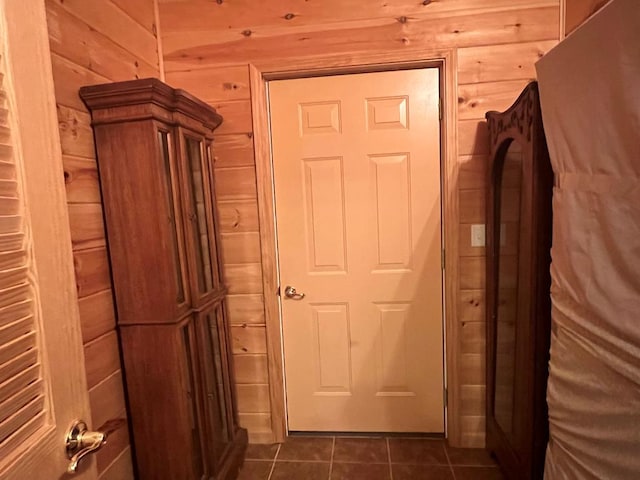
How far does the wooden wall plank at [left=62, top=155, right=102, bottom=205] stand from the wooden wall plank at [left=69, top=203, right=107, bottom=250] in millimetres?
24

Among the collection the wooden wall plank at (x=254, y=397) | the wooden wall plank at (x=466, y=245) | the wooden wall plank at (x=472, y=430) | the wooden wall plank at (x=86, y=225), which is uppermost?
the wooden wall plank at (x=86, y=225)

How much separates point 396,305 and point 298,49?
56.7 inches

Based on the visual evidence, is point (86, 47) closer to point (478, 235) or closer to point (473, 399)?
point (478, 235)

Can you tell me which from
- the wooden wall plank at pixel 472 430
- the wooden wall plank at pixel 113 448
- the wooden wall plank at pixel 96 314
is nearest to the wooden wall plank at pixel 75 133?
the wooden wall plank at pixel 96 314

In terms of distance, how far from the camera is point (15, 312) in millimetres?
614

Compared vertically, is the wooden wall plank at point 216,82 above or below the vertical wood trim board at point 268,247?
above

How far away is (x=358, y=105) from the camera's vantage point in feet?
6.50

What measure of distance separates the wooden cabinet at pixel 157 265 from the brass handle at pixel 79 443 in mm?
700

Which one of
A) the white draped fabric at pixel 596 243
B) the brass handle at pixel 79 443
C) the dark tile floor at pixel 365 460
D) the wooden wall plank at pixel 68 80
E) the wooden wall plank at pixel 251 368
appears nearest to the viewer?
the brass handle at pixel 79 443

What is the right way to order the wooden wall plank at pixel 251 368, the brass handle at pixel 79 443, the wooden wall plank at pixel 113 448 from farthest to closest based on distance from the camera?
1. the wooden wall plank at pixel 251 368
2. the wooden wall plank at pixel 113 448
3. the brass handle at pixel 79 443

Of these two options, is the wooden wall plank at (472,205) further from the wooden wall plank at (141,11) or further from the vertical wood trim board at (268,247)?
the wooden wall plank at (141,11)

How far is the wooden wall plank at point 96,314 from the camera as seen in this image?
4.37ft

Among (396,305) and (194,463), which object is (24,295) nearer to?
(194,463)

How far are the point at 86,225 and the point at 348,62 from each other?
140cm
